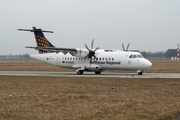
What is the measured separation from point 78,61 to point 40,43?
6467 mm

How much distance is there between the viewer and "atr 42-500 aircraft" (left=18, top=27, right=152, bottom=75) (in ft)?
124

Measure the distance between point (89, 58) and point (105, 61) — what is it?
223 centimetres

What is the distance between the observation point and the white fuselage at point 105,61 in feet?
123

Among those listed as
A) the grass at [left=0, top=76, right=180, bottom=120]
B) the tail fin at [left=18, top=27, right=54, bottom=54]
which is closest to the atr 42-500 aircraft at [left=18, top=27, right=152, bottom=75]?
the tail fin at [left=18, top=27, right=54, bottom=54]

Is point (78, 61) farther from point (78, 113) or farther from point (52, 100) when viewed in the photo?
point (78, 113)

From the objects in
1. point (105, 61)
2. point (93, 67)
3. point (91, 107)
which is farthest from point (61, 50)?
point (91, 107)

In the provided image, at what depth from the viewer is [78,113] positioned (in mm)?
12453

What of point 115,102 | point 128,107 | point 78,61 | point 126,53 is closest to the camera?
point 128,107

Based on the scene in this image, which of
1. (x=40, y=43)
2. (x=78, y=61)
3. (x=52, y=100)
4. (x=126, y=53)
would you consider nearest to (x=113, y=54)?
(x=126, y=53)

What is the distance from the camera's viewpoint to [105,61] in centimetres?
3956

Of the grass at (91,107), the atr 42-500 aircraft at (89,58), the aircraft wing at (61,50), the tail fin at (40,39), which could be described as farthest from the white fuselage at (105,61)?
the grass at (91,107)

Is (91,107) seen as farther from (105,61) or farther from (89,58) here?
(89,58)

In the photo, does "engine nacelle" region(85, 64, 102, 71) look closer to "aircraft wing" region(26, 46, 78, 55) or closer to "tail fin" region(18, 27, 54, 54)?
"aircraft wing" region(26, 46, 78, 55)

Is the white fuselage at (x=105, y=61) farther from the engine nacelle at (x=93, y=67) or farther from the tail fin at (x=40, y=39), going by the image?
the tail fin at (x=40, y=39)
